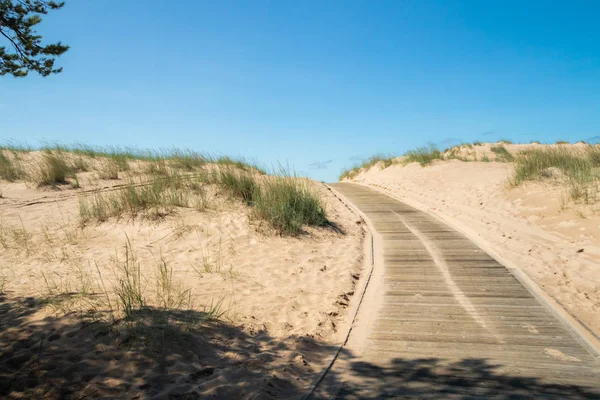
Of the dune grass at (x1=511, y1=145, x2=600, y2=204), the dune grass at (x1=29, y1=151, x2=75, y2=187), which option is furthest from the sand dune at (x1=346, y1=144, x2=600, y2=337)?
the dune grass at (x1=29, y1=151, x2=75, y2=187)

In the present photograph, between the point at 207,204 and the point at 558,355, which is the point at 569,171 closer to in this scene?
the point at 558,355

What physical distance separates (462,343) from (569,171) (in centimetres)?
973

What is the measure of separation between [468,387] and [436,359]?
574mm

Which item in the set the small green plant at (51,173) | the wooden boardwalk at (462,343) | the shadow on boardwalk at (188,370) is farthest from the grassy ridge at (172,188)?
the shadow on boardwalk at (188,370)

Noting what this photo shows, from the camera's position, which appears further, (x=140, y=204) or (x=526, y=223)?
(x=526, y=223)

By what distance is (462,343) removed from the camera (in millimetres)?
4520

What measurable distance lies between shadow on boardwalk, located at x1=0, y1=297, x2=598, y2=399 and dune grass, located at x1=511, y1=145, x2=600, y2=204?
824 centimetres

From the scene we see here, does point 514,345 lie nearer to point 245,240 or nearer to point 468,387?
point 468,387

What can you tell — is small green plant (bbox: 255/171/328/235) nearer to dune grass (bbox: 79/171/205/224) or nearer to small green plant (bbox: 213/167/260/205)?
small green plant (bbox: 213/167/260/205)

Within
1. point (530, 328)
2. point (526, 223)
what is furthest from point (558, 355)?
point (526, 223)

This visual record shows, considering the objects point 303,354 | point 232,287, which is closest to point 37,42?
point 232,287

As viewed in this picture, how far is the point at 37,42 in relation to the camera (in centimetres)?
571

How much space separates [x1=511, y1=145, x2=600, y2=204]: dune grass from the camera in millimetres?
10088

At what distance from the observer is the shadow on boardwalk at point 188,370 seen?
3.39 m
